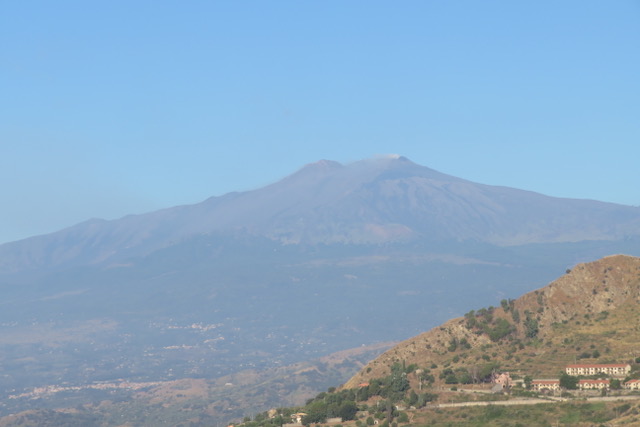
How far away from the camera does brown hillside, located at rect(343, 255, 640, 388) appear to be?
143500 mm

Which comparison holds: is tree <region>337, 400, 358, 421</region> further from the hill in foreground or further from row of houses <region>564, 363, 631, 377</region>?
row of houses <region>564, 363, 631, 377</region>

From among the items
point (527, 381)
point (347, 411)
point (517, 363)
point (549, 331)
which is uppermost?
point (549, 331)

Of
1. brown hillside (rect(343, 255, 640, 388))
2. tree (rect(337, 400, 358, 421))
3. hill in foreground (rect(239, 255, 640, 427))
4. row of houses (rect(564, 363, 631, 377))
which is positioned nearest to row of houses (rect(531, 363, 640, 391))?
row of houses (rect(564, 363, 631, 377))

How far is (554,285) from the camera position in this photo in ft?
545

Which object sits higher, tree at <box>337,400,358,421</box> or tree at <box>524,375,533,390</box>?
tree at <box>524,375,533,390</box>

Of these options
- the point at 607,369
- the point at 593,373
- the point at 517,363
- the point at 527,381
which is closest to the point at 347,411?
the point at 527,381

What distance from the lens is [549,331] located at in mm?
154250

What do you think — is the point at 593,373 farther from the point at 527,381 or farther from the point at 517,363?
the point at 517,363

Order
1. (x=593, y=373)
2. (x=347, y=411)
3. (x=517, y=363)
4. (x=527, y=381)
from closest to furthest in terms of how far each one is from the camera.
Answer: (x=347, y=411) → (x=527, y=381) → (x=593, y=373) → (x=517, y=363)

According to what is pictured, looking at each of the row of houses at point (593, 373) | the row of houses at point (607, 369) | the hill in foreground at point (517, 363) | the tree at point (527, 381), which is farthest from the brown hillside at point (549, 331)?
the tree at point (527, 381)

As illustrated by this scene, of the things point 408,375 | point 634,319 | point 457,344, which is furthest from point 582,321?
point 408,375

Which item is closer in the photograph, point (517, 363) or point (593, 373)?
point (593, 373)

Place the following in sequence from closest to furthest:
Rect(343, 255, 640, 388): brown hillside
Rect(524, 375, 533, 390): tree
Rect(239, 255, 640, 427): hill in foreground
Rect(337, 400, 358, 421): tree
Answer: Rect(239, 255, 640, 427): hill in foreground, Rect(524, 375, 533, 390): tree, Rect(337, 400, 358, 421): tree, Rect(343, 255, 640, 388): brown hillside

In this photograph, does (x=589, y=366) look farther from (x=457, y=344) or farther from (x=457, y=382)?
(x=457, y=344)
